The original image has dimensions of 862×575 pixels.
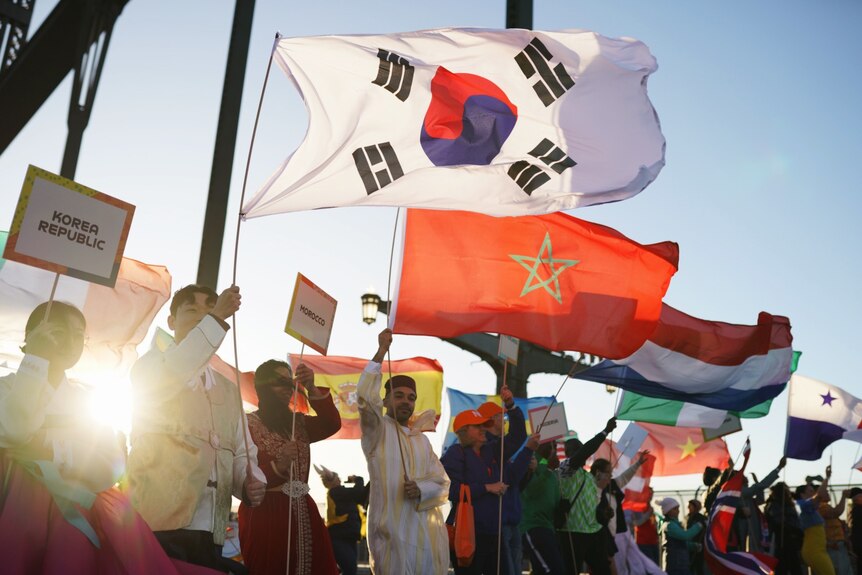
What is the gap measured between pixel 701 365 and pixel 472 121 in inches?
217

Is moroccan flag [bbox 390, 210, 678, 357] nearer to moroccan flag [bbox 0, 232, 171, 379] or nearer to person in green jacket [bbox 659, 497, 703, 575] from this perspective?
moroccan flag [bbox 0, 232, 171, 379]

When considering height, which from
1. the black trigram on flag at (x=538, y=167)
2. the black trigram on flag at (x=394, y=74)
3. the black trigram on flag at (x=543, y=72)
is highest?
the black trigram on flag at (x=543, y=72)

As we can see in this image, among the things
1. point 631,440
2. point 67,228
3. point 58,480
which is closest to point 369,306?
point 631,440

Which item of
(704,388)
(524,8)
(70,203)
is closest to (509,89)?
(524,8)

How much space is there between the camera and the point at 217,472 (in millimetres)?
4828

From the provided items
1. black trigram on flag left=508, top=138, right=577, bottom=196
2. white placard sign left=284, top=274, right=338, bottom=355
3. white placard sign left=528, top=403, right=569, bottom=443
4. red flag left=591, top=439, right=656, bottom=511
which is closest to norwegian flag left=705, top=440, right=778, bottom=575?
white placard sign left=528, top=403, right=569, bottom=443

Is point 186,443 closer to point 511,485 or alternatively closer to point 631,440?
point 511,485

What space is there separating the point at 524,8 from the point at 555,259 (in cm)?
281

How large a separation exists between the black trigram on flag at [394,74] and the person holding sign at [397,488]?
1.73m

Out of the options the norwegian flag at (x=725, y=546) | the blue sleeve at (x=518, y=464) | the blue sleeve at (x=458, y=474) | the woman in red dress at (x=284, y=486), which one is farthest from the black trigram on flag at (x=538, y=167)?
the norwegian flag at (x=725, y=546)

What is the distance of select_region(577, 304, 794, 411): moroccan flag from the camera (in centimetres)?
1096

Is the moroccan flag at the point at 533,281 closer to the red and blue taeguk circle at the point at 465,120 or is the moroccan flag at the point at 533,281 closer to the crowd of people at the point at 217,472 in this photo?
the crowd of people at the point at 217,472

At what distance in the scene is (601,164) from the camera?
7.04 meters

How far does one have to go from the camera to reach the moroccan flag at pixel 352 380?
15297mm
